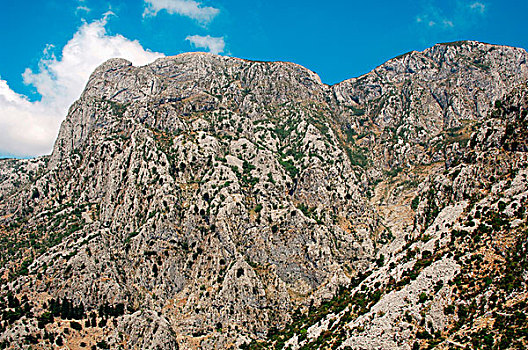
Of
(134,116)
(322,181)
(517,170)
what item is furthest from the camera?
(134,116)

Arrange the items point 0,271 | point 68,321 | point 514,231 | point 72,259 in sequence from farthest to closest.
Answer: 1. point 0,271
2. point 72,259
3. point 68,321
4. point 514,231

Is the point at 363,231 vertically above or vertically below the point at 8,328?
above

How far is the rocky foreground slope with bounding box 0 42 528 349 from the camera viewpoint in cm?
6288

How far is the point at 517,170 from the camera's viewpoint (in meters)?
73.6

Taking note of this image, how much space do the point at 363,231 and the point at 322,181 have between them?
94.1 ft

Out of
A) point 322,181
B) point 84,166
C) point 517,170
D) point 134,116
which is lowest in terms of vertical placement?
point 517,170

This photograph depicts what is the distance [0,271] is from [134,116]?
90474 millimetres

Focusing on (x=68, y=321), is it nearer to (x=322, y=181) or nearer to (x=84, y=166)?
(x=84, y=166)

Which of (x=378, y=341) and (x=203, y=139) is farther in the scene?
(x=203, y=139)

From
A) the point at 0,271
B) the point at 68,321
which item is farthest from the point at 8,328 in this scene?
the point at 0,271

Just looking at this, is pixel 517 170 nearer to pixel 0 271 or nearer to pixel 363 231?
pixel 363 231

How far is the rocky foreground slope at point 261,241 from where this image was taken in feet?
206

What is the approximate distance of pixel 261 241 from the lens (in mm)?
142250

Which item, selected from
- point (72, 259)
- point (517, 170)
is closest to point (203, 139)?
point (72, 259)
